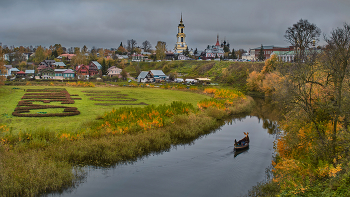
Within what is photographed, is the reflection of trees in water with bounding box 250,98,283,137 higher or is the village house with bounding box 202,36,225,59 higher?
the village house with bounding box 202,36,225,59

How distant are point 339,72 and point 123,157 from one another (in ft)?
46.1

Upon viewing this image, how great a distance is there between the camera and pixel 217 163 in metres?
17.9

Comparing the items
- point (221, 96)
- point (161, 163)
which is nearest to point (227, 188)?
point (161, 163)

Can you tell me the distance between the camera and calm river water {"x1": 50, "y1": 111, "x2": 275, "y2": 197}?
45.3 ft

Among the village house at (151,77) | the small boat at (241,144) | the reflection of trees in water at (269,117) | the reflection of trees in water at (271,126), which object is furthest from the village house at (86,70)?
the small boat at (241,144)

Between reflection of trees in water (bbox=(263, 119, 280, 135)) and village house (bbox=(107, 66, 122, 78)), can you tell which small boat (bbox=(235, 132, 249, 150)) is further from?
village house (bbox=(107, 66, 122, 78))

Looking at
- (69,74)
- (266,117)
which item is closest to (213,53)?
(69,74)

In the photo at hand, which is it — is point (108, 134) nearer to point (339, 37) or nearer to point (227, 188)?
point (227, 188)

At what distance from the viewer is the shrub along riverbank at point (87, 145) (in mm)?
13234

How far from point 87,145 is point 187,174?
732cm

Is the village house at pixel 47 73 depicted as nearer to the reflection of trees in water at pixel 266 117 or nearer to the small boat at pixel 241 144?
the reflection of trees in water at pixel 266 117

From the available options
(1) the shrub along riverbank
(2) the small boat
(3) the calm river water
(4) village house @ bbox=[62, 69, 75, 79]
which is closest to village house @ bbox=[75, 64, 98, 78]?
(4) village house @ bbox=[62, 69, 75, 79]

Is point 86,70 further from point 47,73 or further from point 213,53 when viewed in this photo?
point 213,53

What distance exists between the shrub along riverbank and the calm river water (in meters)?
1.09
